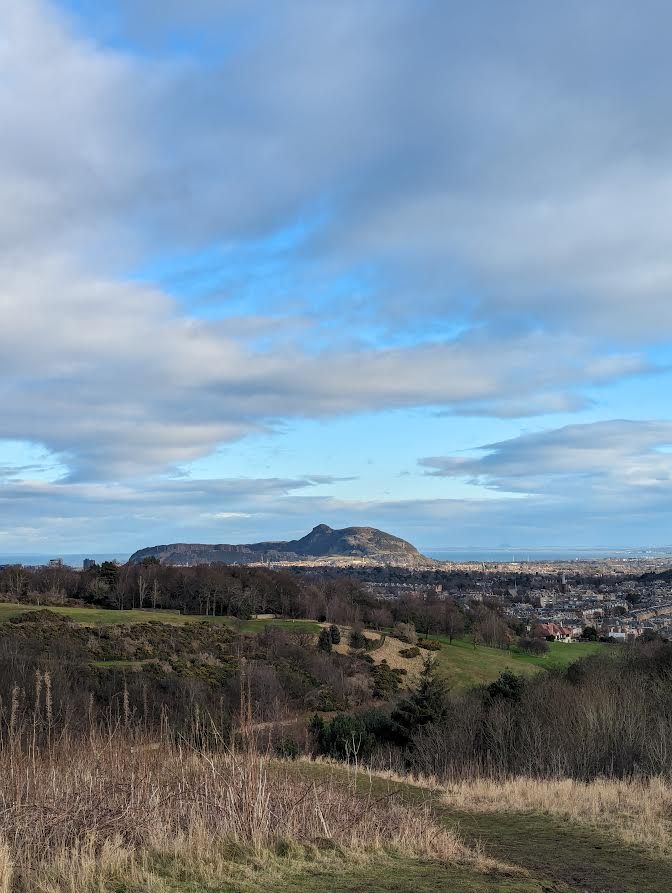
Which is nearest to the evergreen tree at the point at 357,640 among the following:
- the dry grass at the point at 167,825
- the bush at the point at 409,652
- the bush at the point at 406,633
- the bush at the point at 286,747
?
the bush at the point at 409,652

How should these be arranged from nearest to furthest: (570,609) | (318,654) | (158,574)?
(318,654) < (158,574) < (570,609)

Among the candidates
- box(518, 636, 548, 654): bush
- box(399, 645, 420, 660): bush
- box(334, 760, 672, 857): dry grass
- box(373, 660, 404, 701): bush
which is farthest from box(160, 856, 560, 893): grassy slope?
box(518, 636, 548, 654): bush

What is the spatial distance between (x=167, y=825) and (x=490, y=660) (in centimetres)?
6883

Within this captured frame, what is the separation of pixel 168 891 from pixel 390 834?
3128 mm

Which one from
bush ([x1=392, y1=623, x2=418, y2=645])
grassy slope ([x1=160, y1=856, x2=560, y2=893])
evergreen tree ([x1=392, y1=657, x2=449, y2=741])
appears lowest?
bush ([x1=392, y1=623, x2=418, y2=645])

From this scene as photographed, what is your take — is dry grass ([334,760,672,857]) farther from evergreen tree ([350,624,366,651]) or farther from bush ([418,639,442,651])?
bush ([418,639,442,651])

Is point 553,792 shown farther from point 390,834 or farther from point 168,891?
point 168,891

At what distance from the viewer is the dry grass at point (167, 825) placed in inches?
252

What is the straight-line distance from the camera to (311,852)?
7.50 m

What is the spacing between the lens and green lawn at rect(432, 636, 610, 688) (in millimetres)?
65000

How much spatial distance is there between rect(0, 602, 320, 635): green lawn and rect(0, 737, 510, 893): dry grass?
5524 centimetres

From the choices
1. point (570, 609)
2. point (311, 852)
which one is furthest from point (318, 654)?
point (570, 609)

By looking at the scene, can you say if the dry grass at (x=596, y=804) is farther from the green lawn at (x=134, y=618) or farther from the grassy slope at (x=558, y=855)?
the green lawn at (x=134, y=618)

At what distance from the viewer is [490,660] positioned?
2842 inches
